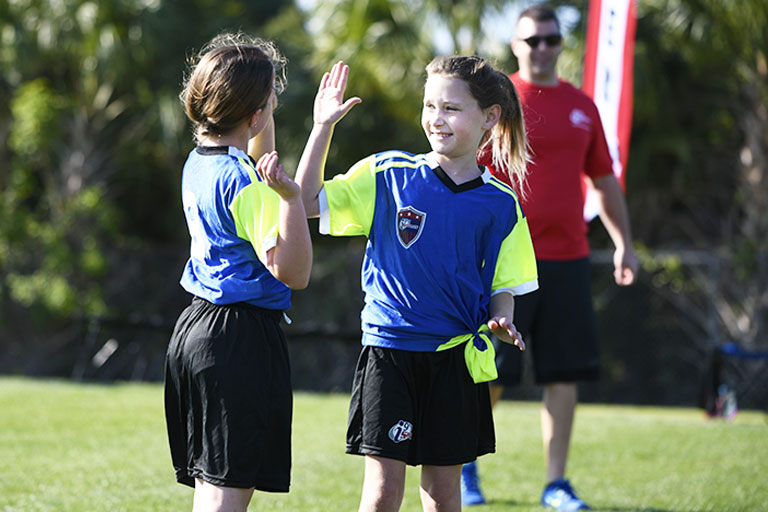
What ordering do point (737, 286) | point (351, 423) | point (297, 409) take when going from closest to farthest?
point (351, 423) < point (297, 409) < point (737, 286)

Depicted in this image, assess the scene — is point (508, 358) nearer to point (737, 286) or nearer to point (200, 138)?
point (200, 138)

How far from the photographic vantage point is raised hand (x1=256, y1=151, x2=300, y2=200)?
2.42 meters

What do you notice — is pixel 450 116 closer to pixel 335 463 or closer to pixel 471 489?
pixel 471 489

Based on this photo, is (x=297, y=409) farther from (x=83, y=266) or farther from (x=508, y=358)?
(x=83, y=266)

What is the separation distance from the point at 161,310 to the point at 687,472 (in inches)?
366

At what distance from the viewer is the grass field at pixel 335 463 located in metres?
4.43

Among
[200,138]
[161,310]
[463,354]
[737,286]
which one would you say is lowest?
[161,310]

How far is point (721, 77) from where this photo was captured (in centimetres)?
1171

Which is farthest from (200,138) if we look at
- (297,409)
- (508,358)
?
(297,409)

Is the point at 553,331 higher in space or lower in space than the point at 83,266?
higher

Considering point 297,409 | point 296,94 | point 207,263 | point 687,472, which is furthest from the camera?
point 296,94

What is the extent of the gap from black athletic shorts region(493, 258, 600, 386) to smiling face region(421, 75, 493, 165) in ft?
5.26

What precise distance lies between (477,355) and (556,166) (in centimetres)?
172

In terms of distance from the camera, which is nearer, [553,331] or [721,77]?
[553,331]
